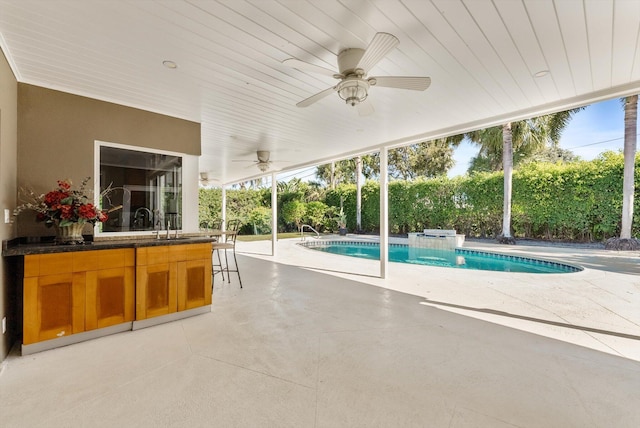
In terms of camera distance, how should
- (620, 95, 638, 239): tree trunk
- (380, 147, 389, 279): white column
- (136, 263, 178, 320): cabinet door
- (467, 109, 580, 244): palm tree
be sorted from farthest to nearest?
(467, 109, 580, 244): palm tree → (620, 95, 638, 239): tree trunk → (380, 147, 389, 279): white column → (136, 263, 178, 320): cabinet door

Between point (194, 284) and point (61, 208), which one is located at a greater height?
point (61, 208)

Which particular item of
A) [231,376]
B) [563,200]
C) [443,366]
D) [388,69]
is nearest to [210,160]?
[388,69]

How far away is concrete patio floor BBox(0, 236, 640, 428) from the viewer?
174 cm

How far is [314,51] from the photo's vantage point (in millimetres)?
2471

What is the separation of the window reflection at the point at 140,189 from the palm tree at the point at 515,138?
979cm

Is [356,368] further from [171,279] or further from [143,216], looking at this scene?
[143,216]

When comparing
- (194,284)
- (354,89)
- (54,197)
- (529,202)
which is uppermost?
(354,89)

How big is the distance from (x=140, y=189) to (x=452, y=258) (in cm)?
820

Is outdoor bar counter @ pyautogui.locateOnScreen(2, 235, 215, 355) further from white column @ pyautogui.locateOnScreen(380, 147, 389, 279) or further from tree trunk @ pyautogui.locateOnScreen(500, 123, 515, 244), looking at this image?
tree trunk @ pyautogui.locateOnScreen(500, 123, 515, 244)

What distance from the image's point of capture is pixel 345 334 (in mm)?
2900

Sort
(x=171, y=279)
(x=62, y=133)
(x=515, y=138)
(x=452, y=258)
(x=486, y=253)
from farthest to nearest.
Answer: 1. (x=515, y=138)
2. (x=452, y=258)
3. (x=486, y=253)
4. (x=171, y=279)
5. (x=62, y=133)

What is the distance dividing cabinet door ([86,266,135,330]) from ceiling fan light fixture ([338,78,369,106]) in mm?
2727

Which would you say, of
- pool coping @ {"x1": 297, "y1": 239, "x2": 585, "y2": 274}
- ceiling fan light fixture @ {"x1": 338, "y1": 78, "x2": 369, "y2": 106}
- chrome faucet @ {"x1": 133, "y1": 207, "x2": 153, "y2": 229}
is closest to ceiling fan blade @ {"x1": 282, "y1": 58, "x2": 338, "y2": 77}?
ceiling fan light fixture @ {"x1": 338, "y1": 78, "x2": 369, "y2": 106}

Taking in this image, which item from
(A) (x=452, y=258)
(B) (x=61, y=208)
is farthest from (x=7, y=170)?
(A) (x=452, y=258)
